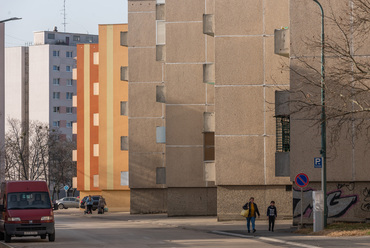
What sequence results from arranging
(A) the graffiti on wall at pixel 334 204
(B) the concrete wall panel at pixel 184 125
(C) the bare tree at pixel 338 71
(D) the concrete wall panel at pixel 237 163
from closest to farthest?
(C) the bare tree at pixel 338 71 → (A) the graffiti on wall at pixel 334 204 → (D) the concrete wall panel at pixel 237 163 → (B) the concrete wall panel at pixel 184 125

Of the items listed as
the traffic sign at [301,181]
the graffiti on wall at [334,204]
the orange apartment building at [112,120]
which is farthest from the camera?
the orange apartment building at [112,120]

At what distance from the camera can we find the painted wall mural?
39250 mm

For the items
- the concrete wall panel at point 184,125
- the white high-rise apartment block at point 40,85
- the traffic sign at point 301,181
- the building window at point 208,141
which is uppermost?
the white high-rise apartment block at point 40,85

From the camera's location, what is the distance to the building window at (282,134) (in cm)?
4447

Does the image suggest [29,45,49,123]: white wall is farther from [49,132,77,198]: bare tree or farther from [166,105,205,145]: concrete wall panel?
[166,105,205,145]: concrete wall panel

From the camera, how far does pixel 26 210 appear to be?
32156 mm

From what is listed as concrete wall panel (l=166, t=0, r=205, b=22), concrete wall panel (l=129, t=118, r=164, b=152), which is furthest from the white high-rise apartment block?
concrete wall panel (l=166, t=0, r=205, b=22)

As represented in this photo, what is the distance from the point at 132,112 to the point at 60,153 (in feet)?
219

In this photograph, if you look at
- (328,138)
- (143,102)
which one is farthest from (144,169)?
(328,138)

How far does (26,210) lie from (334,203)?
1390 cm

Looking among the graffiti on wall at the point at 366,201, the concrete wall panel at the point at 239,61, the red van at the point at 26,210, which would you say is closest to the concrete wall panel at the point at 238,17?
the concrete wall panel at the point at 239,61

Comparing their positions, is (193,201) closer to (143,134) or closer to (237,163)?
(237,163)

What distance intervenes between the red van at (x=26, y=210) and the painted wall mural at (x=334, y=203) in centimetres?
1159

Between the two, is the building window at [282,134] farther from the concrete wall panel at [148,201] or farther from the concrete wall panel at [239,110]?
the concrete wall panel at [148,201]
